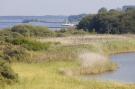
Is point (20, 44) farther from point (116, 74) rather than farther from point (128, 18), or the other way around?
point (128, 18)

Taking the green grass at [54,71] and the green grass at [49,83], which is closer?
the green grass at [49,83]

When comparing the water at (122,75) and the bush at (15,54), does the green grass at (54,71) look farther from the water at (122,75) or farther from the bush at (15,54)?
the water at (122,75)

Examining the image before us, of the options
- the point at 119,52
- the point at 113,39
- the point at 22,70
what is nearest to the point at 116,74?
the point at 22,70

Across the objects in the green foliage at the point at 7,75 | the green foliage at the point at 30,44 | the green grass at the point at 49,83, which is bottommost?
the green foliage at the point at 30,44

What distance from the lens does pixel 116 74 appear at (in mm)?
31031

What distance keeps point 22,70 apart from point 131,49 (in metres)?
28.5

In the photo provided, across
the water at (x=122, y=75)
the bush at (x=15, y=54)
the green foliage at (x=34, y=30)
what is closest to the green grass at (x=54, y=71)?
the bush at (x=15, y=54)

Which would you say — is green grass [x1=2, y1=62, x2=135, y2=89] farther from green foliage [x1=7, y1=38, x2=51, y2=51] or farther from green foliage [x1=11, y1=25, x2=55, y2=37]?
green foliage [x1=11, y1=25, x2=55, y2=37]

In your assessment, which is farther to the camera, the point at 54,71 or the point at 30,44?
the point at 30,44

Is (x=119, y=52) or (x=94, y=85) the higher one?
(x=94, y=85)

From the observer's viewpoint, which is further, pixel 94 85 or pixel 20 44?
pixel 20 44

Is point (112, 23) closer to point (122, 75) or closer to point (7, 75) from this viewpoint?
point (122, 75)

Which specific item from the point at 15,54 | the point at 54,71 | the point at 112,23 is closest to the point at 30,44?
the point at 15,54

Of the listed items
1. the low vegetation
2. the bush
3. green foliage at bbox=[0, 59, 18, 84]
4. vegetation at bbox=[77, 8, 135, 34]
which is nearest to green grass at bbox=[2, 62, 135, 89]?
the low vegetation
